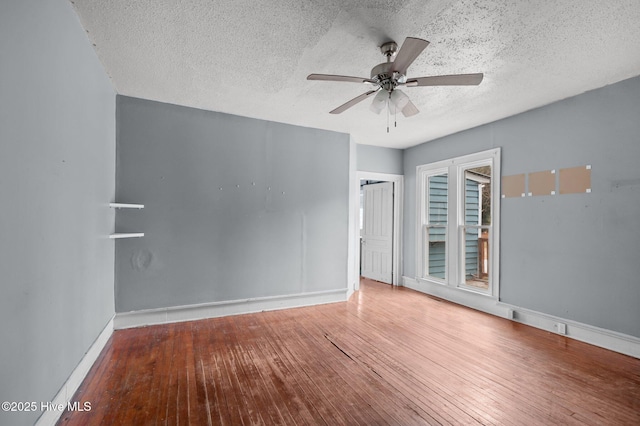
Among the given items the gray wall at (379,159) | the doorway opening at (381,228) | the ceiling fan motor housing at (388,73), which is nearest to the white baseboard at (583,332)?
the doorway opening at (381,228)

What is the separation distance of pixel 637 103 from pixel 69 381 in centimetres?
553

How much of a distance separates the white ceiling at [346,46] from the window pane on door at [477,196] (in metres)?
1.20

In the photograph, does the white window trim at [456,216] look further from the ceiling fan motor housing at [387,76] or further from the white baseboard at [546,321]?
the ceiling fan motor housing at [387,76]

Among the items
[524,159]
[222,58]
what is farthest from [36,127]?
[524,159]

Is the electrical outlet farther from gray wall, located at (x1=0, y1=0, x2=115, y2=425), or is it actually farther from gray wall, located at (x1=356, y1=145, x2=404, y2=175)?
gray wall, located at (x1=0, y1=0, x2=115, y2=425)

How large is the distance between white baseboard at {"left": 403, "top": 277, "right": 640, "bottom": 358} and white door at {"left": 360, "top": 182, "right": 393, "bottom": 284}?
1.08m

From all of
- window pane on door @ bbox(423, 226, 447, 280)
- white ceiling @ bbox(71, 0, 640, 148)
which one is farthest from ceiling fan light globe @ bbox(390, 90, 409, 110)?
window pane on door @ bbox(423, 226, 447, 280)

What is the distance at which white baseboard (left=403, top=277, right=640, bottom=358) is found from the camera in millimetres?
2994

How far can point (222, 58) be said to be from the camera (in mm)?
2742

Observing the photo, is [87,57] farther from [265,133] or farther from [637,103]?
[637,103]

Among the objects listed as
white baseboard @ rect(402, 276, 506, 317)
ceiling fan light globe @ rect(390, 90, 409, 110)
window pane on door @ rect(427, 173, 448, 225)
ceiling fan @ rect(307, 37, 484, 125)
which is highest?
ceiling fan @ rect(307, 37, 484, 125)

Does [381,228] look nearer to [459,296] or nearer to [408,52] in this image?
[459,296]

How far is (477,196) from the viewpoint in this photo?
4.86 metres

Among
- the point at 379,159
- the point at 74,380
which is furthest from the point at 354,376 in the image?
the point at 379,159
